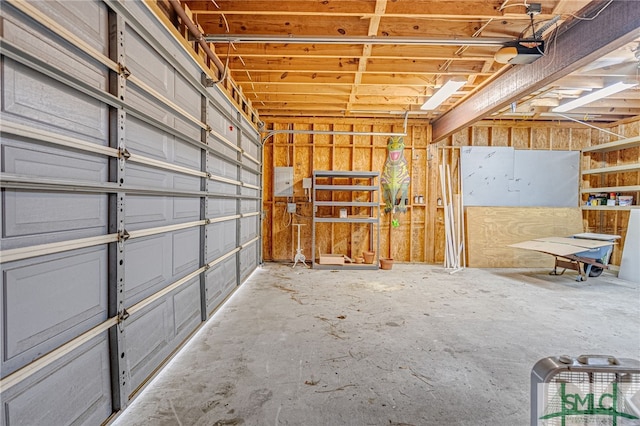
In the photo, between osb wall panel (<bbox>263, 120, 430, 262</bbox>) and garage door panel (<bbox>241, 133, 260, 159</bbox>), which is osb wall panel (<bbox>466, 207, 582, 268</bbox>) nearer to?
osb wall panel (<bbox>263, 120, 430, 262</bbox>)

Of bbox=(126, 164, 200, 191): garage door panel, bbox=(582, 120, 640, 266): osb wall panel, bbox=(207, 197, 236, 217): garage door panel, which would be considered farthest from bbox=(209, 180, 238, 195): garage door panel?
bbox=(582, 120, 640, 266): osb wall panel

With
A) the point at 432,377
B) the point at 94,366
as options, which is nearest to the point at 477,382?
the point at 432,377

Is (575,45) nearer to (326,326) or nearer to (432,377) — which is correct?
(432,377)

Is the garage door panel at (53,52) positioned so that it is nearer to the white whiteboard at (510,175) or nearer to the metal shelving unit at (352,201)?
the metal shelving unit at (352,201)

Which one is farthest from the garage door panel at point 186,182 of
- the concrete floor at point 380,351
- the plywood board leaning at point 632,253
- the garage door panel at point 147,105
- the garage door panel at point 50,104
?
the plywood board leaning at point 632,253

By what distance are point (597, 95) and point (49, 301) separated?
665cm

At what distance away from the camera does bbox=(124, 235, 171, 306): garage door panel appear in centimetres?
178

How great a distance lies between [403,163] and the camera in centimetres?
586

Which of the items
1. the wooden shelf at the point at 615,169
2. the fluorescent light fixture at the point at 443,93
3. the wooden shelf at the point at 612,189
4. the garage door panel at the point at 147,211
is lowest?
the garage door panel at the point at 147,211

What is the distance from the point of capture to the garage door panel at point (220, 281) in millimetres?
3139

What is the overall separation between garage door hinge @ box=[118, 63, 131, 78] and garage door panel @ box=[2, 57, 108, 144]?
227mm

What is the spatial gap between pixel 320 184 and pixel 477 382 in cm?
463

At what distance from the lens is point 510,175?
6273mm

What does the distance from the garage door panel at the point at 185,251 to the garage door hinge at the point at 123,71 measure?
45.7 inches
